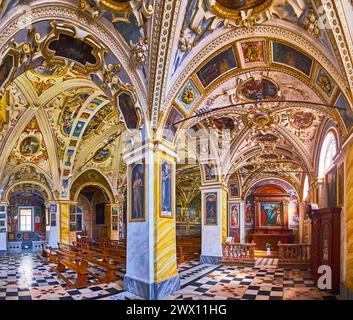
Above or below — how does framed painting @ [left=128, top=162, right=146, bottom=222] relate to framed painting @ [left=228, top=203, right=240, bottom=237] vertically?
above

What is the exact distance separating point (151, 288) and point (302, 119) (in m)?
9.77

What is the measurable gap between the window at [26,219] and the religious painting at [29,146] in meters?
14.6

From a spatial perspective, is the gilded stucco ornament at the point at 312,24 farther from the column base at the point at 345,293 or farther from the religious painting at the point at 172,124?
the column base at the point at 345,293

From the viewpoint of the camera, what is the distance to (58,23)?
723 cm

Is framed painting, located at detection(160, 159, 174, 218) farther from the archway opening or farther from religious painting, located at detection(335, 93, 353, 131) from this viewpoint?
the archway opening

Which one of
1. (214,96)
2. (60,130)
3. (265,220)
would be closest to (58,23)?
(214,96)

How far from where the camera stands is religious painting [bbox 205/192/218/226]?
57.4ft

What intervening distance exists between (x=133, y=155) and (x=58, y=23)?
14.6ft

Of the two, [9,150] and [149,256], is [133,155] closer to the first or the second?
[149,256]

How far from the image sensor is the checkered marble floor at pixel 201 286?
Result: 9.47 m

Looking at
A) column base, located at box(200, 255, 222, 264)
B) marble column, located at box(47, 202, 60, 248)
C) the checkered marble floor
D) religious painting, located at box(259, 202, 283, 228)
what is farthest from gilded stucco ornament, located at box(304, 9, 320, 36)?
religious painting, located at box(259, 202, 283, 228)

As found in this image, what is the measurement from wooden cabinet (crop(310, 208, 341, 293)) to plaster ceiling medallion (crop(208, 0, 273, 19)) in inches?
257

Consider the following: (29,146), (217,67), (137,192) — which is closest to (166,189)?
(137,192)

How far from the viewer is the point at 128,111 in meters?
10.0
